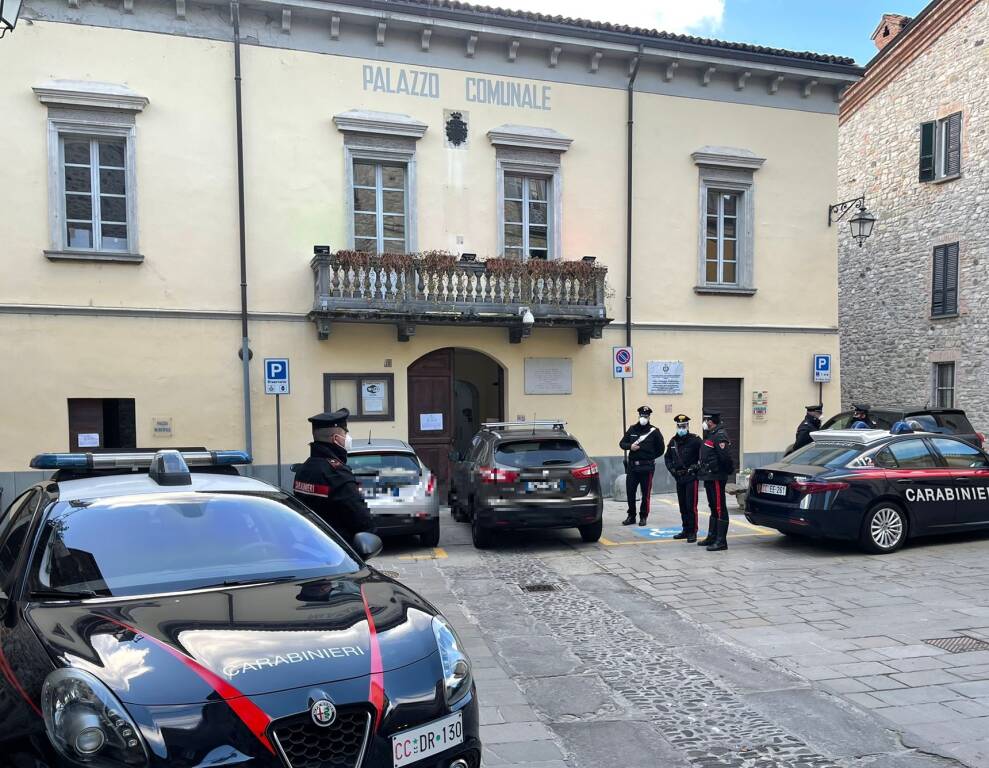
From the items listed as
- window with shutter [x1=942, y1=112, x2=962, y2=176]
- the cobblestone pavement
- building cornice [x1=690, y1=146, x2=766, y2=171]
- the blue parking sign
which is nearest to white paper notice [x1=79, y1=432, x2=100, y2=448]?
the blue parking sign

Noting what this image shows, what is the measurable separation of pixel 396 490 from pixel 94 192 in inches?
319

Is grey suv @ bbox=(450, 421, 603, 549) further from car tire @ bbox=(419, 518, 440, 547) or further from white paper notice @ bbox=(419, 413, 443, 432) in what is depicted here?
white paper notice @ bbox=(419, 413, 443, 432)

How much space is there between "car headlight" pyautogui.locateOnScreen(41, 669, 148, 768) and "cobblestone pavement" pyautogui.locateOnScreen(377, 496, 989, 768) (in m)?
2.23

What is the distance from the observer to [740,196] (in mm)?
16891

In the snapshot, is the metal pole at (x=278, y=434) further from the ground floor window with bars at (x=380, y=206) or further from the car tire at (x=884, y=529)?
the car tire at (x=884, y=529)

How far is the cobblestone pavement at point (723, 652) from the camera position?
4281 millimetres

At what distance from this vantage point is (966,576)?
8.12 metres

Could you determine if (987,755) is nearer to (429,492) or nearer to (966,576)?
(966,576)

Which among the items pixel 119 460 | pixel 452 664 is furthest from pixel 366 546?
pixel 119 460

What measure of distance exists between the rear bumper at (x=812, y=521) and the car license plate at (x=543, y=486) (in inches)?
109

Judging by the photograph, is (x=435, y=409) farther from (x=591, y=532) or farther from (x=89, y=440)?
(x=89, y=440)

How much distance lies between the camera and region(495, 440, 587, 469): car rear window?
9.94 meters

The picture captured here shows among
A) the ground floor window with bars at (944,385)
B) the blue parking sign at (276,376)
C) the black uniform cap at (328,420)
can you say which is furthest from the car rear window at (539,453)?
the ground floor window with bars at (944,385)

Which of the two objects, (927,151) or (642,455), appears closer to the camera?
(642,455)
